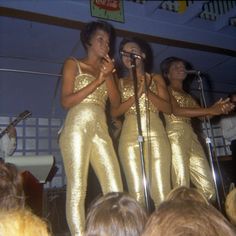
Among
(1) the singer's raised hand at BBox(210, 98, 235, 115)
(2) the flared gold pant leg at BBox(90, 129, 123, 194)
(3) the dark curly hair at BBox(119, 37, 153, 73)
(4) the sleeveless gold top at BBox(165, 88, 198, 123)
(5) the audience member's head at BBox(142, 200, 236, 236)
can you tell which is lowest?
(5) the audience member's head at BBox(142, 200, 236, 236)

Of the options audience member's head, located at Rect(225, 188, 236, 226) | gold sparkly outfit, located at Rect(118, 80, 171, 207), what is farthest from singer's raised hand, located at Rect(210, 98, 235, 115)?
audience member's head, located at Rect(225, 188, 236, 226)

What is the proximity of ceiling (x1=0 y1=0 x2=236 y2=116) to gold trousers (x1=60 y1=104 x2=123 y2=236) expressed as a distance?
1655mm

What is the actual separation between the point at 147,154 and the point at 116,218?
1.14 metres

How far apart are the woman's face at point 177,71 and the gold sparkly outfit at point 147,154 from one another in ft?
2.23

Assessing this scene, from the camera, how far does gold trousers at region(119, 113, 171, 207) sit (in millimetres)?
2010

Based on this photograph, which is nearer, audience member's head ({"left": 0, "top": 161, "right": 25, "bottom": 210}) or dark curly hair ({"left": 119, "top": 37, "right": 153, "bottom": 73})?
audience member's head ({"left": 0, "top": 161, "right": 25, "bottom": 210})

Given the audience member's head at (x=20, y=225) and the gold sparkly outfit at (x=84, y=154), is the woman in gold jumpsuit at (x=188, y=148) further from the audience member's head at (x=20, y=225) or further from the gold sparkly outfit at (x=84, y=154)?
the audience member's head at (x=20, y=225)

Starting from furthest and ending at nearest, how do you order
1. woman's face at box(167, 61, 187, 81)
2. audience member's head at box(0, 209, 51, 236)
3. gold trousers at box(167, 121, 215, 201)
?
woman's face at box(167, 61, 187, 81)
gold trousers at box(167, 121, 215, 201)
audience member's head at box(0, 209, 51, 236)

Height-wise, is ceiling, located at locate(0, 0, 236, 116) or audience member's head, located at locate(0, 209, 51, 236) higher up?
ceiling, located at locate(0, 0, 236, 116)

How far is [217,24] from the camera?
12.9 feet

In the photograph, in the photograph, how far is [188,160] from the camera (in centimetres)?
239

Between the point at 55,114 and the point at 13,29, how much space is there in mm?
1588

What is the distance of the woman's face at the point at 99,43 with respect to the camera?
2172 millimetres

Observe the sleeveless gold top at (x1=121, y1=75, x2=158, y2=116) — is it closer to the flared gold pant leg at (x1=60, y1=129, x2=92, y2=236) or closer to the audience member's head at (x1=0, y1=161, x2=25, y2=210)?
the flared gold pant leg at (x1=60, y1=129, x2=92, y2=236)
